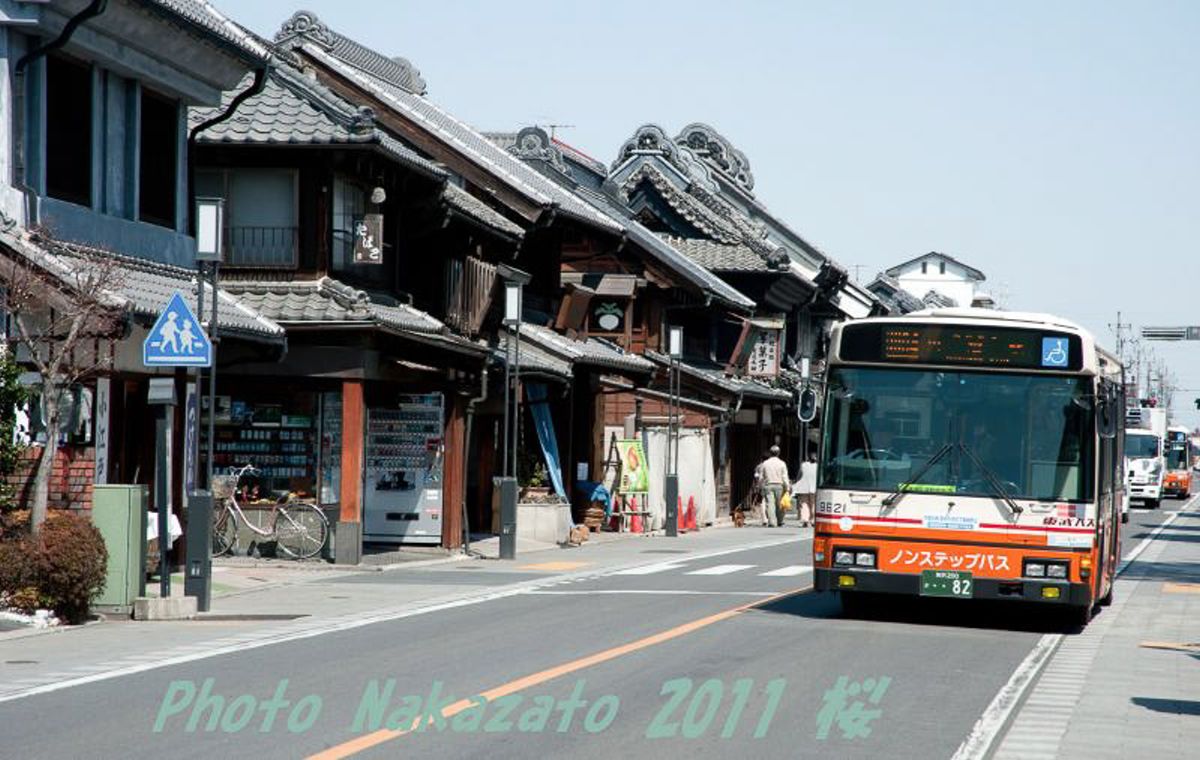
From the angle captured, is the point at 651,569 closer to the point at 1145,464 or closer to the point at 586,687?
the point at 586,687

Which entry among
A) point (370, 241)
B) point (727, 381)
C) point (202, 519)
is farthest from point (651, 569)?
point (727, 381)

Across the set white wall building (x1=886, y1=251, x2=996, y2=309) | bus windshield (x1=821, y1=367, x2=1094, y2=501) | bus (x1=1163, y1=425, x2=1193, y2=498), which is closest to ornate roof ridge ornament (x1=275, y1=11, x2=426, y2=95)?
bus windshield (x1=821, y1=367, x2=1094, y2=501)

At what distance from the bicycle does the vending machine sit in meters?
3.69

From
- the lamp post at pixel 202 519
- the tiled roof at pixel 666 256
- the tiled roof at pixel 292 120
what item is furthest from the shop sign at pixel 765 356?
the lamp post at pixel 202 519

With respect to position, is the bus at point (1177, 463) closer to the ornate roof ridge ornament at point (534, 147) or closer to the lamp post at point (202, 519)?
the ornate roof ridge ornament at point (534, 147)

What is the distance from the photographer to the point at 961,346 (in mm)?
17562

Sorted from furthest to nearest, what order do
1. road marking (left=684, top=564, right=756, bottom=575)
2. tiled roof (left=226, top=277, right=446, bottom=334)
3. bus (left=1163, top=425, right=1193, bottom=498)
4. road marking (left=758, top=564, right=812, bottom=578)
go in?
1. bus (left=1163, top=425, right=1193, bottom=498)
2. road marking (left=684, top=564, right=756, bottom=575)
3. road marking (left=758, top=564, right=812, bottom=578)
4. tiled roof (left=226, top=277, right=446, bottom=334)

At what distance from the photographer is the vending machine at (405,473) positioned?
97.9 feet

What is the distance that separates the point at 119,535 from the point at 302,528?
843 centimetres

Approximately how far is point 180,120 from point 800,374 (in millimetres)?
37853

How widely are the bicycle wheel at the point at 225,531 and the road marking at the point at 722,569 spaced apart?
6.90m

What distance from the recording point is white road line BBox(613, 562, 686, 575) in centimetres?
2671

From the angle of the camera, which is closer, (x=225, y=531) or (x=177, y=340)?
(x=177, y=340)

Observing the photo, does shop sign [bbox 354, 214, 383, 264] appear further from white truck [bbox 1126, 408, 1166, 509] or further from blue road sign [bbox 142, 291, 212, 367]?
white truck [bbox 1126, 408, 1166, 509]
